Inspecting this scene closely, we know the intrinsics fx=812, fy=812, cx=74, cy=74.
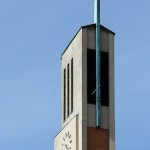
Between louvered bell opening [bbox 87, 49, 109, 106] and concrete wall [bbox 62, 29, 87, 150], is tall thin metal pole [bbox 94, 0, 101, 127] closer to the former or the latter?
louvered bell opening [bbox 87, 49, 109, 106]

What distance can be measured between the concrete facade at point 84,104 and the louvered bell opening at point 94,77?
0.32m

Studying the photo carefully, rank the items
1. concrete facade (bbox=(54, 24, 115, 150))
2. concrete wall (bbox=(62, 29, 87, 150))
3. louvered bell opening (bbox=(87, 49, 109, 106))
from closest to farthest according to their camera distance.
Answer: concrete wall (bbox=(62, 29, 87, 150)), concrete facade (bbox=(54, 24, 115, 150)), louvered bell opening (bbox=(87, 49, 109, 106))

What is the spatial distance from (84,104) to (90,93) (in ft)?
4.18

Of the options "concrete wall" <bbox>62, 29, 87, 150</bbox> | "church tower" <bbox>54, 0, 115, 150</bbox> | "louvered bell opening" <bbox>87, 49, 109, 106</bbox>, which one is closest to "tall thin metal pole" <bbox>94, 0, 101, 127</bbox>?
"church tower" <bbox>54, 0, 115, 150</bbox>

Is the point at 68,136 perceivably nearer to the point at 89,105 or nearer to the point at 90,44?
the point at 89,105

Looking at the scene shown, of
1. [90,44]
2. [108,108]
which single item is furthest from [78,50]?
[108,108]

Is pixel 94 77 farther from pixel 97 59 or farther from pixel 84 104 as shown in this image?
pixel 84 104

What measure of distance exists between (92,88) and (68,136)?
445 cm

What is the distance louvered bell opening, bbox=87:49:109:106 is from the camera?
64875 millimetres

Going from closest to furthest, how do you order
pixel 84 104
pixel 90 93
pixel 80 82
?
pixel 84 104 → pixel 80 82 → pixel 90 93

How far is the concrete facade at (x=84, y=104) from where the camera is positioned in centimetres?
6359

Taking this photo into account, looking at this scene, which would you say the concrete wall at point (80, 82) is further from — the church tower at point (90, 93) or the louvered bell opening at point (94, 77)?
the louvered bell opening at point (94, 77)

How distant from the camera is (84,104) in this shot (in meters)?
64.0

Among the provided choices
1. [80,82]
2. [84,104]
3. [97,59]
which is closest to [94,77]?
[80,82]
